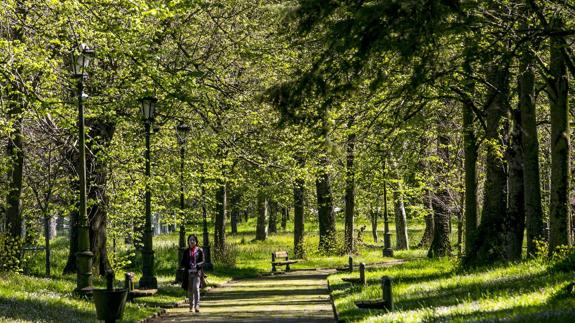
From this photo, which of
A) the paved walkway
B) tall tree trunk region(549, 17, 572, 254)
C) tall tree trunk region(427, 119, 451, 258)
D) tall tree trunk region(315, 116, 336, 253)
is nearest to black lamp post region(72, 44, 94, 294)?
the paved walkway

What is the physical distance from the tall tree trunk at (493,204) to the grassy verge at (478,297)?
909 mm

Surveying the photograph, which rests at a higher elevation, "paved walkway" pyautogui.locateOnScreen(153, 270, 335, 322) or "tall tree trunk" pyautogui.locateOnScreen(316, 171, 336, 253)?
"tall tree trunk" pyautogui.locateOnScreen(316, 171, 336, 253)

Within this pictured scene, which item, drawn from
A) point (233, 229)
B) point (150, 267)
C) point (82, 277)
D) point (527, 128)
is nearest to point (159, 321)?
point (82, 277)

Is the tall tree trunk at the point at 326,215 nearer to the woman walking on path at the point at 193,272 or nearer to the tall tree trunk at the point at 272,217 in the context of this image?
the woman walking on path at the point at 193,272

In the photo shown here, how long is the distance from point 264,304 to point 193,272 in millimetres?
1816

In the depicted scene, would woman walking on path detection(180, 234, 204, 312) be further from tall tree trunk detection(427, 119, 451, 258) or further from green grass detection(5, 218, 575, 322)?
tall tree trunk detection(427, 119, 451, 258)

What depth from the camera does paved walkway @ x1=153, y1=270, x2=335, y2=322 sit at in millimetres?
16047

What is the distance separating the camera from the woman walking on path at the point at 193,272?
60.0 ft

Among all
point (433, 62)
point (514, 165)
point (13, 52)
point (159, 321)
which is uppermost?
point (13, 52)

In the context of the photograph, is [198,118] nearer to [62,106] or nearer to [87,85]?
[87,85]

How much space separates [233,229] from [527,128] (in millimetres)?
54052

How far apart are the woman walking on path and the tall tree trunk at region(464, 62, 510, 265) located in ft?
23.2

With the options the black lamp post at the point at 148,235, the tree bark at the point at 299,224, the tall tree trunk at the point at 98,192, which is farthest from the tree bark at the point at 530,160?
the tree bark at the point at 299,224

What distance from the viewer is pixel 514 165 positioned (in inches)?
772
